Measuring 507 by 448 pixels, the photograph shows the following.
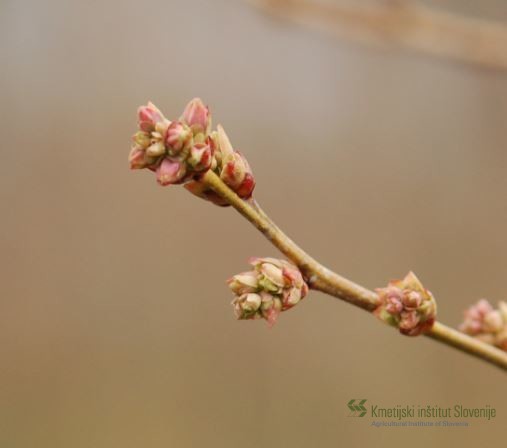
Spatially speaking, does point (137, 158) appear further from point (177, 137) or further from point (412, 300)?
point (412, 300)

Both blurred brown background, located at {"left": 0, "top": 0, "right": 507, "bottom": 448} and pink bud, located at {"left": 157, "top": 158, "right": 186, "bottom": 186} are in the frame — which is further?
blurred brown background, located at {"left": 0, "top": 0, "right": 507, "bottom": 448}

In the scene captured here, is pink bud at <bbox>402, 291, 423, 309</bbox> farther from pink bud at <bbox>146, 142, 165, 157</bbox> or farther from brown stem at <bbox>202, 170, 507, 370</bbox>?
pink bud at <bbox>146, 142, 165, 157</bbox>

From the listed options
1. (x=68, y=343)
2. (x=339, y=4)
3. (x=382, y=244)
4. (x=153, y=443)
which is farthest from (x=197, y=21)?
(x=339, y=4)

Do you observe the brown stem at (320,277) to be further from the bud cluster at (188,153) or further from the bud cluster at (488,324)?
the bud cluster at (488,324)

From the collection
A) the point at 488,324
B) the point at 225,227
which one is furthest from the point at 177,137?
the point at 225,227

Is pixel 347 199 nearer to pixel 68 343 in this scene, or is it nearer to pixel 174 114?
pixel 174 114

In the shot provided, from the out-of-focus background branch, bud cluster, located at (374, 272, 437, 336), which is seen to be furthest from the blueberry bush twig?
the out-of-focus background branch

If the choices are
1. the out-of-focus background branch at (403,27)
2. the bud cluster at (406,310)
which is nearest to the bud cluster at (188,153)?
the bud cluster at (406,310)
